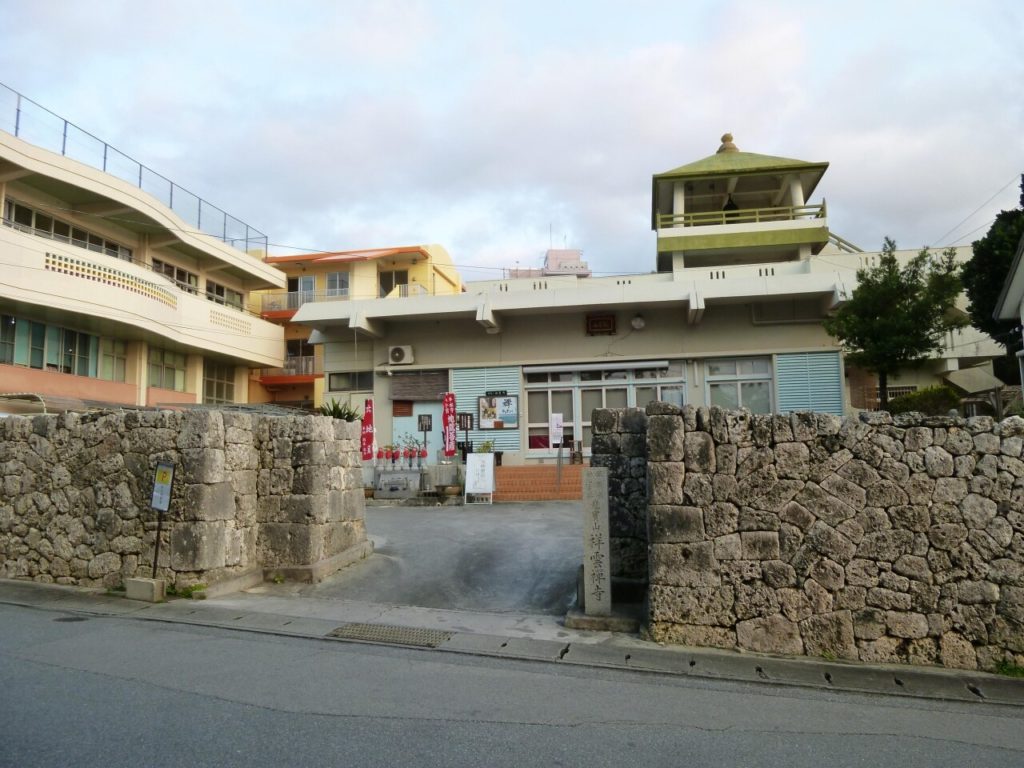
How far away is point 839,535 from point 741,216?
22760 millimetres

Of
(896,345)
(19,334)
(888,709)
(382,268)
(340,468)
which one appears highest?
(382,268)

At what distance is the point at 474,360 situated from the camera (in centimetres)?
2234

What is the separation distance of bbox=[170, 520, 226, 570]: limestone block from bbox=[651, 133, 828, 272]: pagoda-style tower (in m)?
21.4

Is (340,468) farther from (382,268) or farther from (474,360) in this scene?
(382,268)

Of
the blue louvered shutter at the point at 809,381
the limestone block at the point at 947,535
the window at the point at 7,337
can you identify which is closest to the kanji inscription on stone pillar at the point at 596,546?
the limestone block at the point at 947,535

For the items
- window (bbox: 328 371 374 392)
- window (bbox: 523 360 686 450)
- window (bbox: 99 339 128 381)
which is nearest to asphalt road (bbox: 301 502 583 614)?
window (bbox: 523 360 686 450)

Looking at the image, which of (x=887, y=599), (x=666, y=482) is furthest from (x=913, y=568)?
(x=666, y=482)

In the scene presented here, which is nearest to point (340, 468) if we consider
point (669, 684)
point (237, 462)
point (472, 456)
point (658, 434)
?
point (237, 462)

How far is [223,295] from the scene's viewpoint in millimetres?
33531

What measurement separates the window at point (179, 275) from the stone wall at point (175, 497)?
20951 millimetres

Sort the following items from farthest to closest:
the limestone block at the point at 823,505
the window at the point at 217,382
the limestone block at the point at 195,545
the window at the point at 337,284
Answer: the window at the point at 337,284 → the window at the point at 217,382 → the limestone block at the point at 195,545 → the limestone block at the point at 823,505

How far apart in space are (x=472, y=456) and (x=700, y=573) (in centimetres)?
1092

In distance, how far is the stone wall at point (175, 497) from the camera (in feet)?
28.2

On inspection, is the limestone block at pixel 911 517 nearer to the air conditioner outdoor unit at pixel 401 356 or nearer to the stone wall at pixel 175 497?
the stone wall at pixel 175 497
